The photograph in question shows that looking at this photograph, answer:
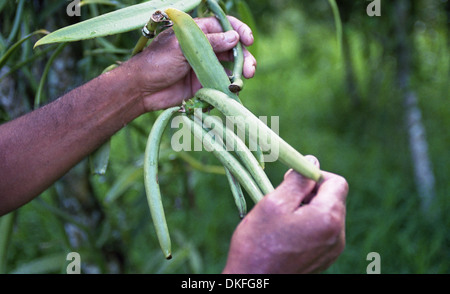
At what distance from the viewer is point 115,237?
3.97 feet

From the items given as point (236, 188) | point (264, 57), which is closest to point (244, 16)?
point (236, 188)

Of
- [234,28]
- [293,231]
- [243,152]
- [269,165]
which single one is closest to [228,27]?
[234,28]

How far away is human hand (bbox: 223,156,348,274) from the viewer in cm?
48

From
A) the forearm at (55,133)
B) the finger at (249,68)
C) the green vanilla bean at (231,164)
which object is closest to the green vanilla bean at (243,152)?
the green vanilla bean at (231,164)

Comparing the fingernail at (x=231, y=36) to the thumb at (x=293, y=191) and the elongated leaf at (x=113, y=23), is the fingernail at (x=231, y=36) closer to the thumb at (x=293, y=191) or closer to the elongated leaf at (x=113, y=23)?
the elongated leaf at (x=113, y=23)

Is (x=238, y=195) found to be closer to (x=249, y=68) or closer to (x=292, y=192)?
(x=292, y=192)

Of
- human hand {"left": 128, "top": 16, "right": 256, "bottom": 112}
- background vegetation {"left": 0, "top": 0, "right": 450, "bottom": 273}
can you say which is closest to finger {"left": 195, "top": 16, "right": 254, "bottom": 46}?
human hand {"left": 128, "top": 16, "right": 256, "bottom": 112}

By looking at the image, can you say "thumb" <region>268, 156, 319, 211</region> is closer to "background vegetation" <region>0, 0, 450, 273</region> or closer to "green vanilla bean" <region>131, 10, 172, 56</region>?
"green vanilla bean" <region>131, 10, 172, 56</region>

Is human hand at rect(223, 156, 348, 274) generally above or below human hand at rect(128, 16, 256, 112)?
below

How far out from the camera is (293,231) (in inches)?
18.9

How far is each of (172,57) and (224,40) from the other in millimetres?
86

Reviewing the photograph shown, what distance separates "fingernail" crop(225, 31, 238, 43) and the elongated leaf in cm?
8

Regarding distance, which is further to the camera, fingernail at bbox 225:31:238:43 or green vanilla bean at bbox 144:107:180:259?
fingernail at bbox 225:31:238:43
